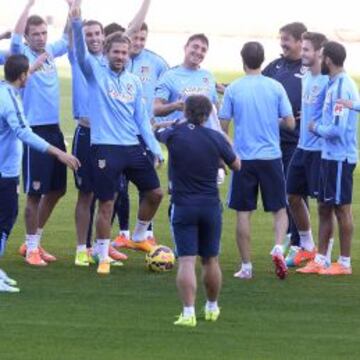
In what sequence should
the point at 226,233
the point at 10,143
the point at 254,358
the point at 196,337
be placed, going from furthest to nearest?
the point at 226,233, the point at 10,143, the point at 196,337, the point at 254,358

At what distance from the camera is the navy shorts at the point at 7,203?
13.6m

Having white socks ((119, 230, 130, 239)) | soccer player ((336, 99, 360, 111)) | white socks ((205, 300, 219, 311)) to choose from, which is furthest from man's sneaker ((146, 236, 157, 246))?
white socks ((205, 300, 219, 311))

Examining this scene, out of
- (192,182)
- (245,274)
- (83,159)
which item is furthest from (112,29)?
(192,182)

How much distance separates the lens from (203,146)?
12047 millimetres

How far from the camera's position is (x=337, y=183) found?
14500 mm

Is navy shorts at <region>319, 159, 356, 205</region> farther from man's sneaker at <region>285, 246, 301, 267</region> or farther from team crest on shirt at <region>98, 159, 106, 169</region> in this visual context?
team crest on shirt at <region>98, 159, 106, 169</region>

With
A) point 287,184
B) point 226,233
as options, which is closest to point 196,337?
point 287,184

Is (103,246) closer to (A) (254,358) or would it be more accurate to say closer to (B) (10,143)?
(B) (10,143)

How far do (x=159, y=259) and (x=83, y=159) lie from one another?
1.32m

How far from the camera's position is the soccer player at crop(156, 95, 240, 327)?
39.5ft

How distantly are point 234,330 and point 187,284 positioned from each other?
53 centimetres

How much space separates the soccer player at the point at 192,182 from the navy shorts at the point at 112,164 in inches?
97.7

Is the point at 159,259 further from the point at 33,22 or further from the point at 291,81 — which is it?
the point at 33,22

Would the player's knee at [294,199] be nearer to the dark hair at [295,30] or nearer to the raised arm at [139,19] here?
the dark hair at [295,30]
